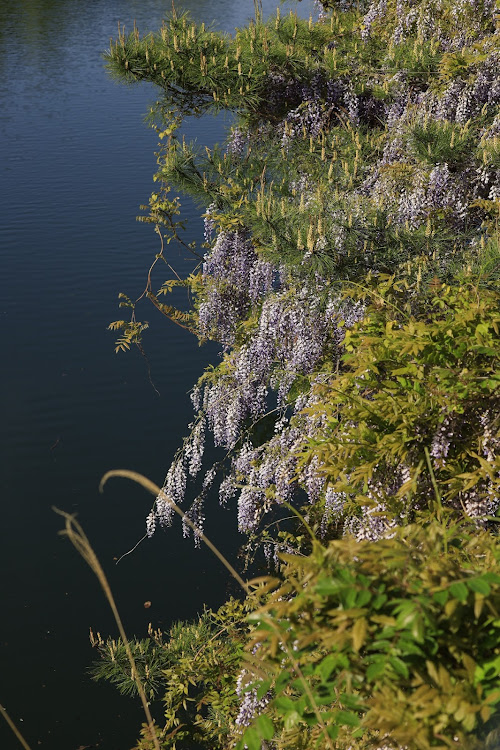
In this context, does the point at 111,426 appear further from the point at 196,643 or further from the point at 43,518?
the point at 196,643

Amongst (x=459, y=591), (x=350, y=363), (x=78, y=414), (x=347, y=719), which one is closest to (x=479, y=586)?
(x=459, y=591)

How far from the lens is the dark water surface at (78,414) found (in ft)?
29.6

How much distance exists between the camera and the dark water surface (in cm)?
903

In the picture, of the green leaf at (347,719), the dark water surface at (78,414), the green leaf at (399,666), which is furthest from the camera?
the dark water surface at (78,414)

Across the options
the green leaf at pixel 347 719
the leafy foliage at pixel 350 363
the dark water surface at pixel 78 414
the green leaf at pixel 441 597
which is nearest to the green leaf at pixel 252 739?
the leafy foliage at pixel 350 363

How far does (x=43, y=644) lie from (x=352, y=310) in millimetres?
5656

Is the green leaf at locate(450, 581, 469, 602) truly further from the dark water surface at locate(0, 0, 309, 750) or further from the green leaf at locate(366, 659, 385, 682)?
the dark water surface at locate(0, 0, 309, 750)

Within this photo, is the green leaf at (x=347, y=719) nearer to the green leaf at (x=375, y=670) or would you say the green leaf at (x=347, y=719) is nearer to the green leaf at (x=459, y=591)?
the green leaf at (x=375, y=670)

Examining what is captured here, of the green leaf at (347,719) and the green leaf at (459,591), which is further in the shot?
the green leaf at (347,719)

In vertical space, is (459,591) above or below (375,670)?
above

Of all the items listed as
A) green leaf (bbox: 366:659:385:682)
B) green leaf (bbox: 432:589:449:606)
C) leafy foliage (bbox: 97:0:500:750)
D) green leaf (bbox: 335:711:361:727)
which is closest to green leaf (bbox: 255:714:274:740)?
leafy foliage (bbox: 97:0:500:750)

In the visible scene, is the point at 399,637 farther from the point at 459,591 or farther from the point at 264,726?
A: the point at 264,726

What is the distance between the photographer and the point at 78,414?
1360 centimetres

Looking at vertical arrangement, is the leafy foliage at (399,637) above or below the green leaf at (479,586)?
below
